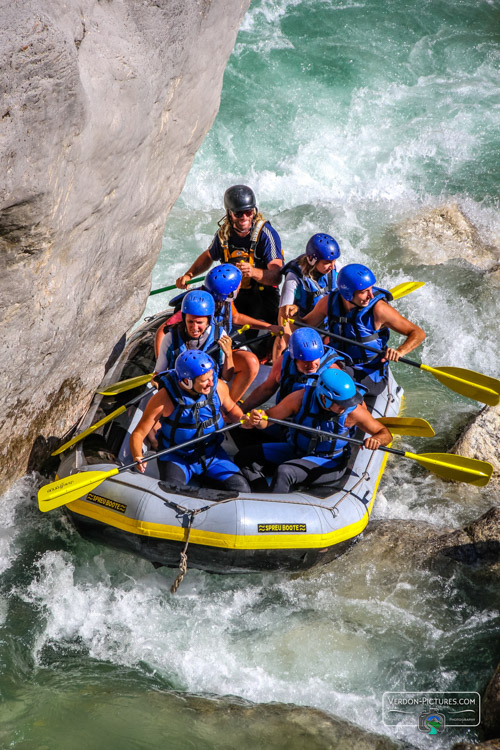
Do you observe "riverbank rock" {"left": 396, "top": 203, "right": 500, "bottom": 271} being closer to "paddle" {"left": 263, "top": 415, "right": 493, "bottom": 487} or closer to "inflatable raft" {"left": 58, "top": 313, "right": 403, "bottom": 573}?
"paddle" {"left": 263, "top": 415, "right": 493, "bottom": 487}

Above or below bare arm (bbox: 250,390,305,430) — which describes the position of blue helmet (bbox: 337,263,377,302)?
above

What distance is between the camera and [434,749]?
4.19 metres

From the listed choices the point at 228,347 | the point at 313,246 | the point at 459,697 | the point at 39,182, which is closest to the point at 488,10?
the point at 313,246

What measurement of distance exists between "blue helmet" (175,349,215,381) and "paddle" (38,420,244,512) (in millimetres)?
498

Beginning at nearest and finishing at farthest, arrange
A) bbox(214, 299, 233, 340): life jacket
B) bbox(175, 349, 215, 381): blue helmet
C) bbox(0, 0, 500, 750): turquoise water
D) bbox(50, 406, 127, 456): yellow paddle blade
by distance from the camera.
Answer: bbox(0, 0, 500, 750): turquoise water < bbox(175, 349, 215, 381): blue helmet < bbox(50, 406, 127, 456): yellow paddle blade < bbox(214, 299, 233, 340): life jacket

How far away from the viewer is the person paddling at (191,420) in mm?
4727

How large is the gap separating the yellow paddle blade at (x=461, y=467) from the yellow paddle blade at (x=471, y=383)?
0.76 metres

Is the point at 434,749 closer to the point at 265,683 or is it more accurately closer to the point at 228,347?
the point at 265,683

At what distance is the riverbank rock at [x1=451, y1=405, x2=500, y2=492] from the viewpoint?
6.17m

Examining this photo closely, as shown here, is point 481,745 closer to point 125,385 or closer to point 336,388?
point 336,388

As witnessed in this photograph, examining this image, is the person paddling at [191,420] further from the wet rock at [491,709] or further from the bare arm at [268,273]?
the wet rock at [491,709]

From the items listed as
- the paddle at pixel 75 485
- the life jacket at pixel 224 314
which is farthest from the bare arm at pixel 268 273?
the paddle at pixel 75 485

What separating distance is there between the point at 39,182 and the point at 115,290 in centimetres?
177

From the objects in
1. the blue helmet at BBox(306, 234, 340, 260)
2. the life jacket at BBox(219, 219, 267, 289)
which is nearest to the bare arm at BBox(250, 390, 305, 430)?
the blue helmet at BBox(306, 234, 340, 260)
